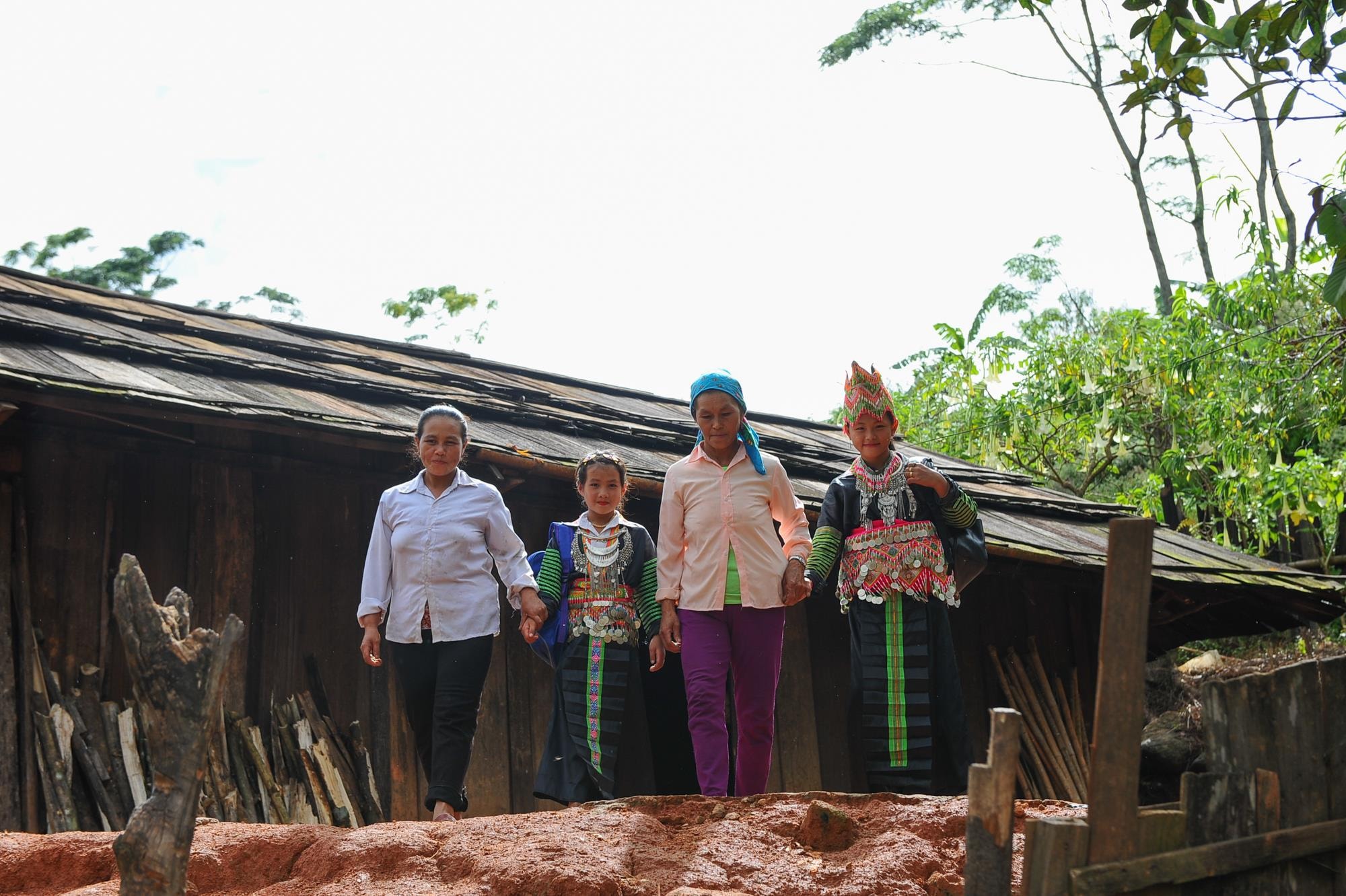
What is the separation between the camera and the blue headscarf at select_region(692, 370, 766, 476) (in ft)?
16.6

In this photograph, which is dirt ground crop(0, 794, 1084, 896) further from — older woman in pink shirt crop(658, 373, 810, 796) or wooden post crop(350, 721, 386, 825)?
wooden post crop(350, 721, 386, 825)

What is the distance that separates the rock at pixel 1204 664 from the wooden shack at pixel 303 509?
24.0ft

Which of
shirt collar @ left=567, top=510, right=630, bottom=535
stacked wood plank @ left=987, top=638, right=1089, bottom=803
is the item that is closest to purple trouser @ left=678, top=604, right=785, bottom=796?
shirt collar @ left=567, top=510, right=630, bottom=535

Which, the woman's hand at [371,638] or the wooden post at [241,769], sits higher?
the woman's hand at [371,638]

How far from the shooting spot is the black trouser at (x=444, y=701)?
4691 mm

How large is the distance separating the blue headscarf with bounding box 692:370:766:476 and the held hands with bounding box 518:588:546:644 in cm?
95

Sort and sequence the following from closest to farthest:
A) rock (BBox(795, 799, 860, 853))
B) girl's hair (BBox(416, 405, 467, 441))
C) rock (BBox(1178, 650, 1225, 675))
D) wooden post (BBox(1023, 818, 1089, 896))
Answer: wooden post (BBox(1023, 818, 1089, 896)) → rock (BBox(795, 799, 860, 853)) → girl's hair (BBox(416, 405, 467, 441)) → rock (BBox(1178, 650, 1225, 675))

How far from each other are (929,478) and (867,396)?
41 centimetres

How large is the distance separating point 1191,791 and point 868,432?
2.39 meters

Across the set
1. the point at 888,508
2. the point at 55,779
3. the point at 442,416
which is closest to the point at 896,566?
the point at 888,508

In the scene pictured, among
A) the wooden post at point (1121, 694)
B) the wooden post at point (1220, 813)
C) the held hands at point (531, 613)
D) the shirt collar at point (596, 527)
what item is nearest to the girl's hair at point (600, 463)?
the shirt collar at point (596, 527)

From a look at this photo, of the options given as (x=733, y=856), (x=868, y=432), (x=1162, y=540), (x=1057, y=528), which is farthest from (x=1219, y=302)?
(x=733, y=856)

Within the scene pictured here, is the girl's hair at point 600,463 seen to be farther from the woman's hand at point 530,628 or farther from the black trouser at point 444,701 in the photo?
A: the black trouser at point 444,701

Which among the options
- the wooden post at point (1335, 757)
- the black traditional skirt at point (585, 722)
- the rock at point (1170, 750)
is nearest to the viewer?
the wooden post at point (1335, 757)
